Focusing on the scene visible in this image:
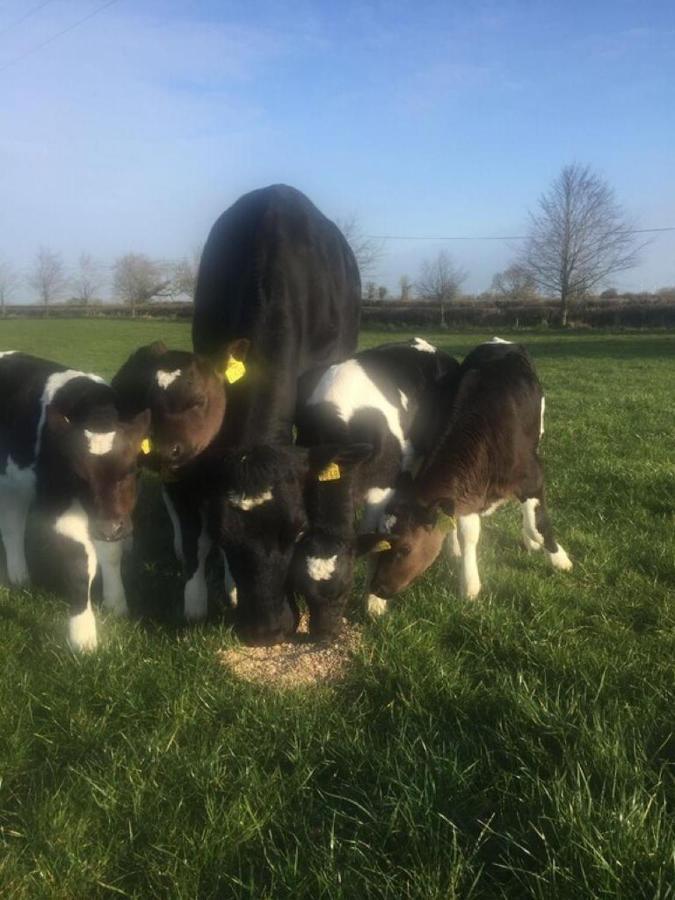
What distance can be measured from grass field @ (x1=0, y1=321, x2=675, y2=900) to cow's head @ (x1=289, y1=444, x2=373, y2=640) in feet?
0.97

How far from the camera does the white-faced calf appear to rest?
523cm

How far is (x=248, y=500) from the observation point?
4.68 m

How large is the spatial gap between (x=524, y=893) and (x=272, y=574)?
92.1 inches

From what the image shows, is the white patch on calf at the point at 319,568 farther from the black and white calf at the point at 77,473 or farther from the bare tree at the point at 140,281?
the bare tree at the point at 140,281

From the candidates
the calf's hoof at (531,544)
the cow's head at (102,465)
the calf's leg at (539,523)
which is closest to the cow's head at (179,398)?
the cow's head at (102,465)

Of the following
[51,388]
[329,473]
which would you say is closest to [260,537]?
[329,473]

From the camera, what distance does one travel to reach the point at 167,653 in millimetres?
4535

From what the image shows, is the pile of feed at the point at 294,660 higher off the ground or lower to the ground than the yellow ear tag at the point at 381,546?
lower

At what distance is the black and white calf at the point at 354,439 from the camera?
4.82 meters

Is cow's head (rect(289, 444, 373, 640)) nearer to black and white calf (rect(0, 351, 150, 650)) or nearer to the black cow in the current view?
the black cow

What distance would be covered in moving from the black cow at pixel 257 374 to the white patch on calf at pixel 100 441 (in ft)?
1.48

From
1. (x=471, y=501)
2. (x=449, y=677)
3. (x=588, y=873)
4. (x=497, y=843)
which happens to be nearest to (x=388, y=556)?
(x=471, y=501)

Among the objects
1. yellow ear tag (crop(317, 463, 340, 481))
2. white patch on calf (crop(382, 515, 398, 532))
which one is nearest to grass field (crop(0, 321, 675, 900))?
white patch on calf (crop(382, 515, 398, 532))

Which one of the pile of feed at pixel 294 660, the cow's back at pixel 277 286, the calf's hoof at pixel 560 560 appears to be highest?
the cow's back at pixel 277 286
